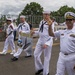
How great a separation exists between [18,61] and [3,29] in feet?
35.4

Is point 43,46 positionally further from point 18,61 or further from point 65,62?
point 18,61

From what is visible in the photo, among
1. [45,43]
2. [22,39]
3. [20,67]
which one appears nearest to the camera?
[45,43]

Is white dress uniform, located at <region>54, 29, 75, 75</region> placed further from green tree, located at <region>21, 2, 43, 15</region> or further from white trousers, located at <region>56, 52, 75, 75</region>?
green tree, located at <region>21, 2, 43, 15</region>

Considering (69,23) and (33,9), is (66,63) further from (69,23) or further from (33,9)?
(33,9)

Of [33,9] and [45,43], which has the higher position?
[33,9]

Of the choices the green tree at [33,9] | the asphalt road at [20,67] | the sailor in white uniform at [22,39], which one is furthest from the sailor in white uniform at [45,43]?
the green tree at [33,9]

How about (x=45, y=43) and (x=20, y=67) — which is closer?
(x=45, y=43)

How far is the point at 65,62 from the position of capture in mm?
5203

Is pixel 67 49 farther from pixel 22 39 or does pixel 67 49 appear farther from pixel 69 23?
pixel 22 39

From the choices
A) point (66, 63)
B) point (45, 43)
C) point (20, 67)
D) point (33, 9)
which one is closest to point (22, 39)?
point (20, 67)

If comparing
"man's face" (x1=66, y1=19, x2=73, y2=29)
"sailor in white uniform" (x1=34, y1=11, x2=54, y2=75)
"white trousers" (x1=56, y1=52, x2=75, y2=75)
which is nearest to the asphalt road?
"sailor in white uniform" (x1=34, y1=11, x2=54, y2=75)

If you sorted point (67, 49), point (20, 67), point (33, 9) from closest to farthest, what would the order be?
1. point (67, 49)
2. point (20, 67)
3. point (33, 9)

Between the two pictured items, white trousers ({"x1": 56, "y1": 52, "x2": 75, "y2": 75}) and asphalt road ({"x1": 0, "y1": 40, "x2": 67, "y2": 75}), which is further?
asphalt road ({"x1": 0, "y1": 40, "x2": 67, "y2": 75})

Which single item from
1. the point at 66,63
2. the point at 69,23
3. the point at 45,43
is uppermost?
the point at 69,23
